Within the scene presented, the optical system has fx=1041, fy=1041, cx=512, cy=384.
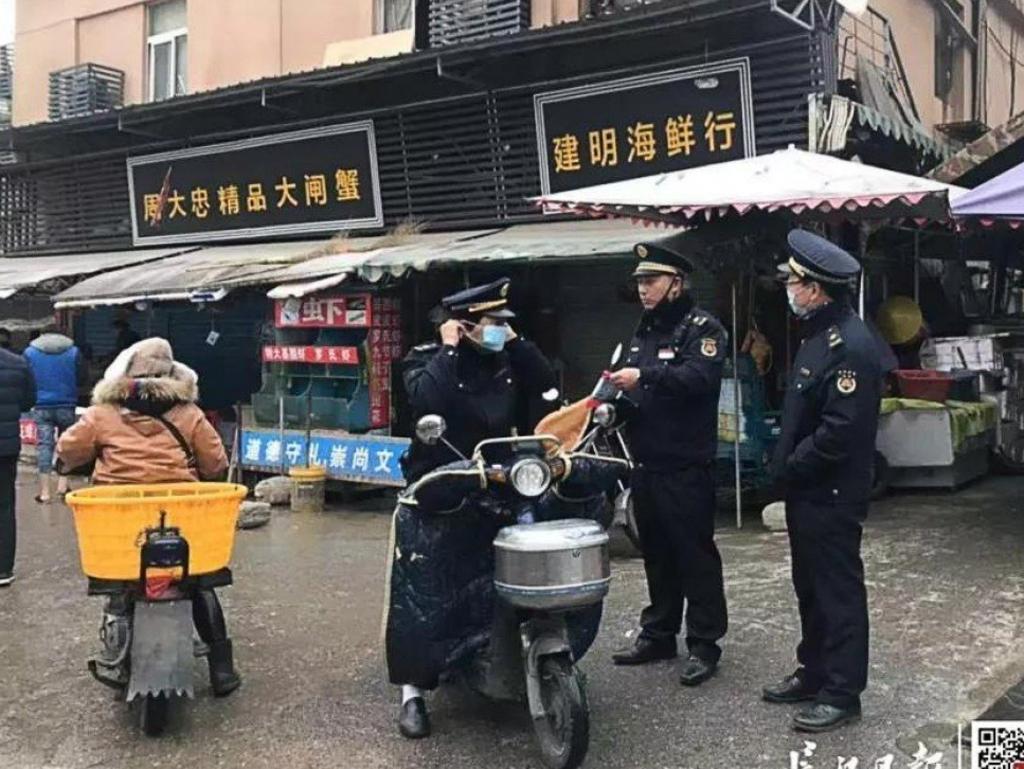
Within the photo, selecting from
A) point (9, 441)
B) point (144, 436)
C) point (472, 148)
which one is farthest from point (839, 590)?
point (472, 148)

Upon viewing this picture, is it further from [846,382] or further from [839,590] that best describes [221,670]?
[846,382]

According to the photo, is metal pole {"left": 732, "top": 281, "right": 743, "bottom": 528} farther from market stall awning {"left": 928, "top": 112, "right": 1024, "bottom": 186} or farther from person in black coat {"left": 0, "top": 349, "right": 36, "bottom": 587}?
person in black coat {"left": 0, "top": 349, "right": 36, "bottom": 587}

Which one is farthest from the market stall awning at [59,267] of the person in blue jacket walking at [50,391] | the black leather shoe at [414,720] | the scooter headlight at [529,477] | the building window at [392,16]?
the scooter headlight at [529,477]

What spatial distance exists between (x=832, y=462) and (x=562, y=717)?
1.38 m

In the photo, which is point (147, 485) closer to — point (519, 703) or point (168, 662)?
point (168, 662)

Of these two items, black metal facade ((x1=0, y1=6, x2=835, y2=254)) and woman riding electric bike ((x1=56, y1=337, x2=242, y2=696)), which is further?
black metal facade ((x1=0, y1=6, x2=835, y2=254))

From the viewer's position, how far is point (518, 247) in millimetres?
8719

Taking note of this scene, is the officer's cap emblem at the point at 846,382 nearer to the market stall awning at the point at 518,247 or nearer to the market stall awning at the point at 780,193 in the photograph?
the market stall awning at the point at 780,193

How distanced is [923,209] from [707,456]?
345 cm

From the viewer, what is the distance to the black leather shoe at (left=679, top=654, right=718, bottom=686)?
15.0ft

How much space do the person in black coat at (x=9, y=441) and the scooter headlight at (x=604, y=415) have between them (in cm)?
424

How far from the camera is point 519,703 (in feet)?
14.3

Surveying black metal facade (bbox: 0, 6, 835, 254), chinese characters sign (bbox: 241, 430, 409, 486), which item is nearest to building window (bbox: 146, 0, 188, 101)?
black metal facade (bbox: 0, 6, 835, 254)

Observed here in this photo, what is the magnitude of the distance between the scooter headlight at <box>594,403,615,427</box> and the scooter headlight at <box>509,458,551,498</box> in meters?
0.48
